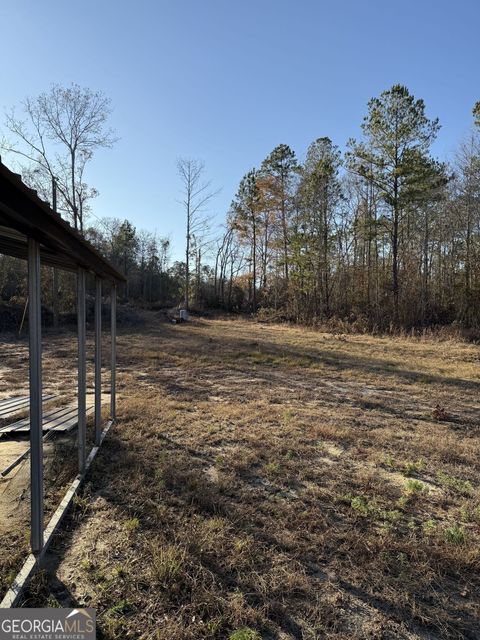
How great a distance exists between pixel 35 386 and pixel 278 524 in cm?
166

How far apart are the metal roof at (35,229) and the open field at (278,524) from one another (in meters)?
1.65

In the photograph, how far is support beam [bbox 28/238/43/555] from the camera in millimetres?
1777

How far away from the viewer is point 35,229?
1.68 meters

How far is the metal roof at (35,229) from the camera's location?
1261 mm

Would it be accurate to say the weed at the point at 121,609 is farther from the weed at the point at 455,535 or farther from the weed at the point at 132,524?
the weed at the point at 455,535

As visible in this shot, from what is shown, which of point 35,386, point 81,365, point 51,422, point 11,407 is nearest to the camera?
point 35,386

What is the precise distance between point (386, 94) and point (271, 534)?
700 inches

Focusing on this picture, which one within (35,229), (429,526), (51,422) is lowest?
(429,526)

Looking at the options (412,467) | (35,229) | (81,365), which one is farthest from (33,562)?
(412,467)

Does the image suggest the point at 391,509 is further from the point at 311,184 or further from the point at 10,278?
→ the point at 311,184

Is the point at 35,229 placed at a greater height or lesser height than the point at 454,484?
greater

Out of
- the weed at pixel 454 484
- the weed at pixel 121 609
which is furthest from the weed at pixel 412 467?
the weed at pixel 121 609

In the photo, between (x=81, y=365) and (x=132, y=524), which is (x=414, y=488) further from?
(x=81, y=365)

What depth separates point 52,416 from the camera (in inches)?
A: 155
